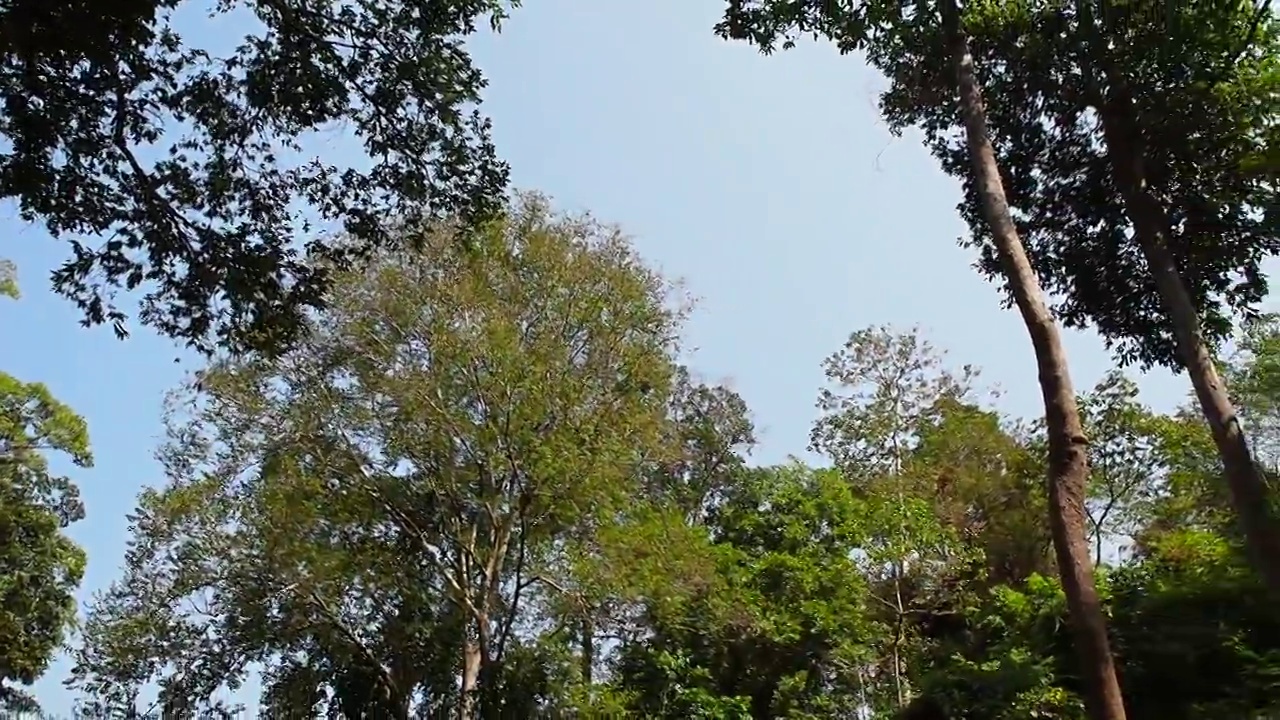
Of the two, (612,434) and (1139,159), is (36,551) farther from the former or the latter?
(1139,159)

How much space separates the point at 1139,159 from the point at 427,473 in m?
9.23

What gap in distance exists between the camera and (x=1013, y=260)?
606cm

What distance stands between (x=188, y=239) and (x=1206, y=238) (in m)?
7.37

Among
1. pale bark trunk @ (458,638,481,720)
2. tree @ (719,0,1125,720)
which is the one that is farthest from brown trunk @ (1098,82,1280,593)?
pale bark trunk @ (458,638,481,720)

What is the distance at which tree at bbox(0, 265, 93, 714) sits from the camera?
1667cm

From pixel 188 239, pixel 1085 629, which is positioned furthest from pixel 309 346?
pixel 1085 629

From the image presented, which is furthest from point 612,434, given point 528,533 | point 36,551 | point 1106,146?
point 36,551

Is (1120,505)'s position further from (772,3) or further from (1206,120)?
(772,3)

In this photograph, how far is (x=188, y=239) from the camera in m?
6.86

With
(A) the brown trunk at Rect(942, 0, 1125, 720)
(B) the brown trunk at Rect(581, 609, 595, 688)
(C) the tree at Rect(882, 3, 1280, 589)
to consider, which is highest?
(C) the tree at Rect(882, 3, 1280, 589)

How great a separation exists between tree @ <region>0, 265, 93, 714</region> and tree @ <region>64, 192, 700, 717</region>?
3.28 metres

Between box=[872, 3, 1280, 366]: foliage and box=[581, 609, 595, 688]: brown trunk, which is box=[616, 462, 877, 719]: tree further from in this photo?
box=[872, 3, 1280, 366]: foliage

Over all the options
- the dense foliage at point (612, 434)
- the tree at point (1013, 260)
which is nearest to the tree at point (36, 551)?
the dense foliage at point (612, 434)

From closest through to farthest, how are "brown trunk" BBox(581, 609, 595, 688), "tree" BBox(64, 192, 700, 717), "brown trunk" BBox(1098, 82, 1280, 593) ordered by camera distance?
"brown trunk" BBox(1098, 82, 1280, 593) < "tree" BBox(64, 192, 700, 717) < "brown trunk" BBox(581, 609, 595, 688)
